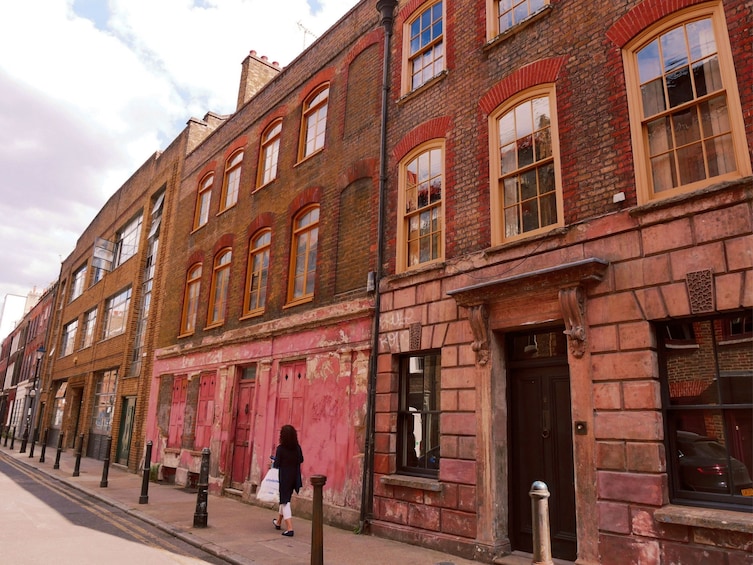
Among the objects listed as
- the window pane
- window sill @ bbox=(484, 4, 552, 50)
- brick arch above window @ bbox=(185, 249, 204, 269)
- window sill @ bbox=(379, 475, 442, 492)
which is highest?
window sill @ bbox=(484, 4, 552, 50)

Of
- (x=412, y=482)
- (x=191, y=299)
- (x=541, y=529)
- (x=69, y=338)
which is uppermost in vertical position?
(x=69, y=338)

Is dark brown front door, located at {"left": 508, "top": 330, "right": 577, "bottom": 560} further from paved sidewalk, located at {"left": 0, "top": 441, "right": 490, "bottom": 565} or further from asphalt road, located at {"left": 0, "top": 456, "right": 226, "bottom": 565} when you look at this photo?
asphalt road, located at {"left": 0, "top": 456, "right": 226, "bottom": 565}

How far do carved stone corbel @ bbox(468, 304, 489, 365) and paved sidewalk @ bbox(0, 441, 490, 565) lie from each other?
102 inches

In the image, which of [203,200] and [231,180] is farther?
[203,200]

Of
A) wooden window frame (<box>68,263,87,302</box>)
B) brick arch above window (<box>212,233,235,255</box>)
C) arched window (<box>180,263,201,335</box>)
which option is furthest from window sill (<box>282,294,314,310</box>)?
wooden window frame (<box>68,263,87,302</box>)

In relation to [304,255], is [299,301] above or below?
below

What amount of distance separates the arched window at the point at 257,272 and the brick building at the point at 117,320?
644cm

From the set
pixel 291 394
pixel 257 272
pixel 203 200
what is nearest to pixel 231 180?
pixel 203 200

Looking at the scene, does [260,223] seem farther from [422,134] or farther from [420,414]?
[420,414]

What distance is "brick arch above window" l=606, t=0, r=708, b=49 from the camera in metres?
6.14

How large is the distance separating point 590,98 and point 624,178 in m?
1.29

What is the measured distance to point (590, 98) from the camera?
269 inches

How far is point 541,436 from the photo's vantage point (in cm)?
682

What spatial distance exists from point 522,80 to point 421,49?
3.01 metres
